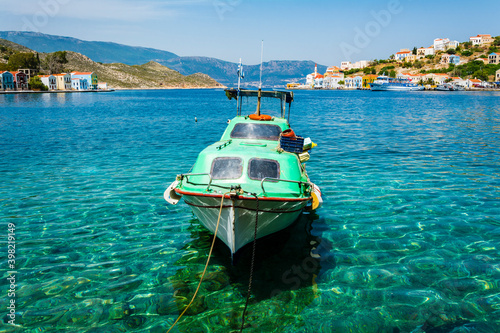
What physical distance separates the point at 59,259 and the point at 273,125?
8889mm

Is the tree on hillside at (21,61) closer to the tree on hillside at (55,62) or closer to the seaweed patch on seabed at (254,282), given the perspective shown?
the tree on hillside at (55,62)

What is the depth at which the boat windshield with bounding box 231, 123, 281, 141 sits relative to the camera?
14312 millimetres

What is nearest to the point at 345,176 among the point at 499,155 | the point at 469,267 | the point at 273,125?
the point at 273,125

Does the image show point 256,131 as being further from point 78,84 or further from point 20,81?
point 78,84

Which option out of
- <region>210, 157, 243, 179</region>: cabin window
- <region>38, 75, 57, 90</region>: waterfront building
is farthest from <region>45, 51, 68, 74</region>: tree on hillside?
<region>210, 157, 243, 179</region>: cabin window

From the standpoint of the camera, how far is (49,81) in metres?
163

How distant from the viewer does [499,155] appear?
945 inches

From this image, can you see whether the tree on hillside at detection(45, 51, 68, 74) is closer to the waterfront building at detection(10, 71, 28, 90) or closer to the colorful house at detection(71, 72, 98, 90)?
the colorful house at detection(71, 72, 98, 90)

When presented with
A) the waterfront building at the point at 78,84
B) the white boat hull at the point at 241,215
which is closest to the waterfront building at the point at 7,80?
the waterfront building at the point at 78,84

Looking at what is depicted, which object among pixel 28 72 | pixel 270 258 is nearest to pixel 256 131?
pixel 270 258

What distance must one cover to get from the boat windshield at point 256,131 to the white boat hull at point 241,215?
15.9 ft

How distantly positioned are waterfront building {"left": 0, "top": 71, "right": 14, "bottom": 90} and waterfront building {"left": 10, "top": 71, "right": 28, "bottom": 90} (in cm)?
144

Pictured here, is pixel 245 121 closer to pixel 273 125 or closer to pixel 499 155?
pixel 273 125

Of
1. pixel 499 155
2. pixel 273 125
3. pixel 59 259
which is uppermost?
pixel 273 125
